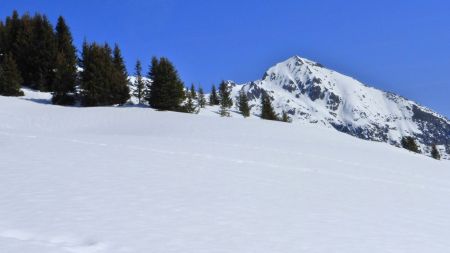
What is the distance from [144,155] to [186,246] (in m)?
12.2

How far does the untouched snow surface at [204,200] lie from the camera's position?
856cm

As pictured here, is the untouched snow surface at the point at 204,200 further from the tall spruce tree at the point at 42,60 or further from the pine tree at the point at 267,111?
A: the pine tree at the point at 267,111

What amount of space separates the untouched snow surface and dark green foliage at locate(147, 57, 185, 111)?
2700 cm

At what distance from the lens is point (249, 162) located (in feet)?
68.7

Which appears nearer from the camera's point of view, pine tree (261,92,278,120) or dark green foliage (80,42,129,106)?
dark green foliage (80,42,129,106)

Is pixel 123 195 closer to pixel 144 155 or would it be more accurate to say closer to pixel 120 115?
pixel 144 155

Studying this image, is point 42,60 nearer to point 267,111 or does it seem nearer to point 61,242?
point 267,111

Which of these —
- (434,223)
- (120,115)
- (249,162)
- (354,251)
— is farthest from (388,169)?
(120,115)

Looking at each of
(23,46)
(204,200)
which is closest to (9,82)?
(23,46)

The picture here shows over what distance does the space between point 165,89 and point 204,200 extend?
41.5 meters

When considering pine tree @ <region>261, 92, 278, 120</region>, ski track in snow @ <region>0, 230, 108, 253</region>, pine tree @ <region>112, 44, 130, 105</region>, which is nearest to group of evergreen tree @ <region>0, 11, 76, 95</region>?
pine tree @ <region>112, 44, 130, 105</region>

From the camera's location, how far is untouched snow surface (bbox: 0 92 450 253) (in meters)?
8.56

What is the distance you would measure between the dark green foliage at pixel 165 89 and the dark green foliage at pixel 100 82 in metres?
3.61

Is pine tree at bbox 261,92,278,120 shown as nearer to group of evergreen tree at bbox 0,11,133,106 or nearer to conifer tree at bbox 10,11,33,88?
group of evergreen tree at bbox 0,11,133,106
